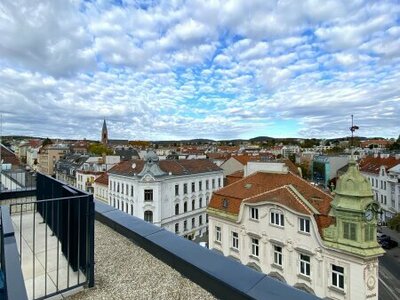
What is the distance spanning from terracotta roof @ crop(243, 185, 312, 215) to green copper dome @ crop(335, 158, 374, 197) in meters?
1.75

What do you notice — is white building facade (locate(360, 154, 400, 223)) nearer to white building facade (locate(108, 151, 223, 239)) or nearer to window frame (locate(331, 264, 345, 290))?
white building facade (locate(108, 151, 223, 239))

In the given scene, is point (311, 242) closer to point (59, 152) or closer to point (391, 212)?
point (391, 212)

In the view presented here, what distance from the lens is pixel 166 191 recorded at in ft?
97.0

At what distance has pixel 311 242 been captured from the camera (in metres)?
14.2

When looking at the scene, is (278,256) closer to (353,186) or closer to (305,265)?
(305,265)

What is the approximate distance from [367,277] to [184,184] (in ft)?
69.9

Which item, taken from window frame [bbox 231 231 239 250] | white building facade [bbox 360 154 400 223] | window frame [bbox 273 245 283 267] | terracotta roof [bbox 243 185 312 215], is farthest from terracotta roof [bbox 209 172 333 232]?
white building facade [bbox 360 154 400 223]

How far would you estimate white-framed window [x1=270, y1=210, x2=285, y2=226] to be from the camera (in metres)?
15.4

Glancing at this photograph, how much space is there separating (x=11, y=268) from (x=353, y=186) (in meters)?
14.5

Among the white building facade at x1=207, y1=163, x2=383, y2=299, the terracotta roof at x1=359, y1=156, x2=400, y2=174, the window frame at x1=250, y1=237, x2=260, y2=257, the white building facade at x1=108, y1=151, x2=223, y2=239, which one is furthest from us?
the terracotta roof at x1=359, y1=156, x2=400, y2=174

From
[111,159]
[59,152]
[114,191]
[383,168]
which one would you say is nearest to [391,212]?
[383,168]

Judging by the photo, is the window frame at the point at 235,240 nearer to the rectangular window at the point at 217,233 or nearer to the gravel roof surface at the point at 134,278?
the rectangular window at the point at 217,233

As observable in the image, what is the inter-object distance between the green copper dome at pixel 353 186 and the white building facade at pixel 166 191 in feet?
58.8

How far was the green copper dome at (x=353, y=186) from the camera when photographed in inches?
533
